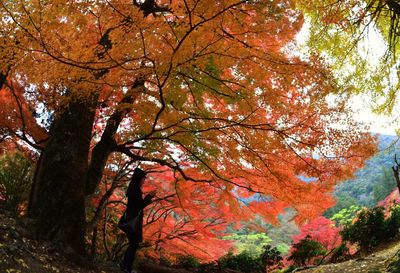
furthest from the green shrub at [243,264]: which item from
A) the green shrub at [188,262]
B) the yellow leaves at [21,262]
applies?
the yellow leaves at [21,262]

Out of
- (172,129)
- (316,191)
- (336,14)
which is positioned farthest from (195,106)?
(336,14)

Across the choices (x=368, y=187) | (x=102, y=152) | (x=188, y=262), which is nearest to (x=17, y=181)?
(x=102, y=152)

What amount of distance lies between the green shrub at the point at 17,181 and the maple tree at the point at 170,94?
1.43 metres

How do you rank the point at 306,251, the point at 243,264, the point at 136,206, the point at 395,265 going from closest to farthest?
the point at 395,265, the point at 136,206, the point at 306,251, the point at 243,264

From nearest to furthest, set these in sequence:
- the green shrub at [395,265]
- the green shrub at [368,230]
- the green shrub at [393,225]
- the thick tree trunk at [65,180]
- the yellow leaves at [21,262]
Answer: the yellow leaves at [21,262] < the green shrub at [395,265] < the thick tree trunk at [65,180] < the green shrub at [393,225] < the green shrub at [368,230]

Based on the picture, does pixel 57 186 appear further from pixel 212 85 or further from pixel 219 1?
pixel 219 1

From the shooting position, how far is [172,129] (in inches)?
185

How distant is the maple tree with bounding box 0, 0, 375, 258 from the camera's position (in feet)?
10.4

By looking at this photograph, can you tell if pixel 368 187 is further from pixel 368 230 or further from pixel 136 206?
pixel 136 206

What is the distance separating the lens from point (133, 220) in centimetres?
400

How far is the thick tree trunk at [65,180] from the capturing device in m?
4.30

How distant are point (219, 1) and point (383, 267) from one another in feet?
12.7

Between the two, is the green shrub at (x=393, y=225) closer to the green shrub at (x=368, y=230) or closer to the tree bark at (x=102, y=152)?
the green shrub at (x=368, y=230)

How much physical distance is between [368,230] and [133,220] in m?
5.57
